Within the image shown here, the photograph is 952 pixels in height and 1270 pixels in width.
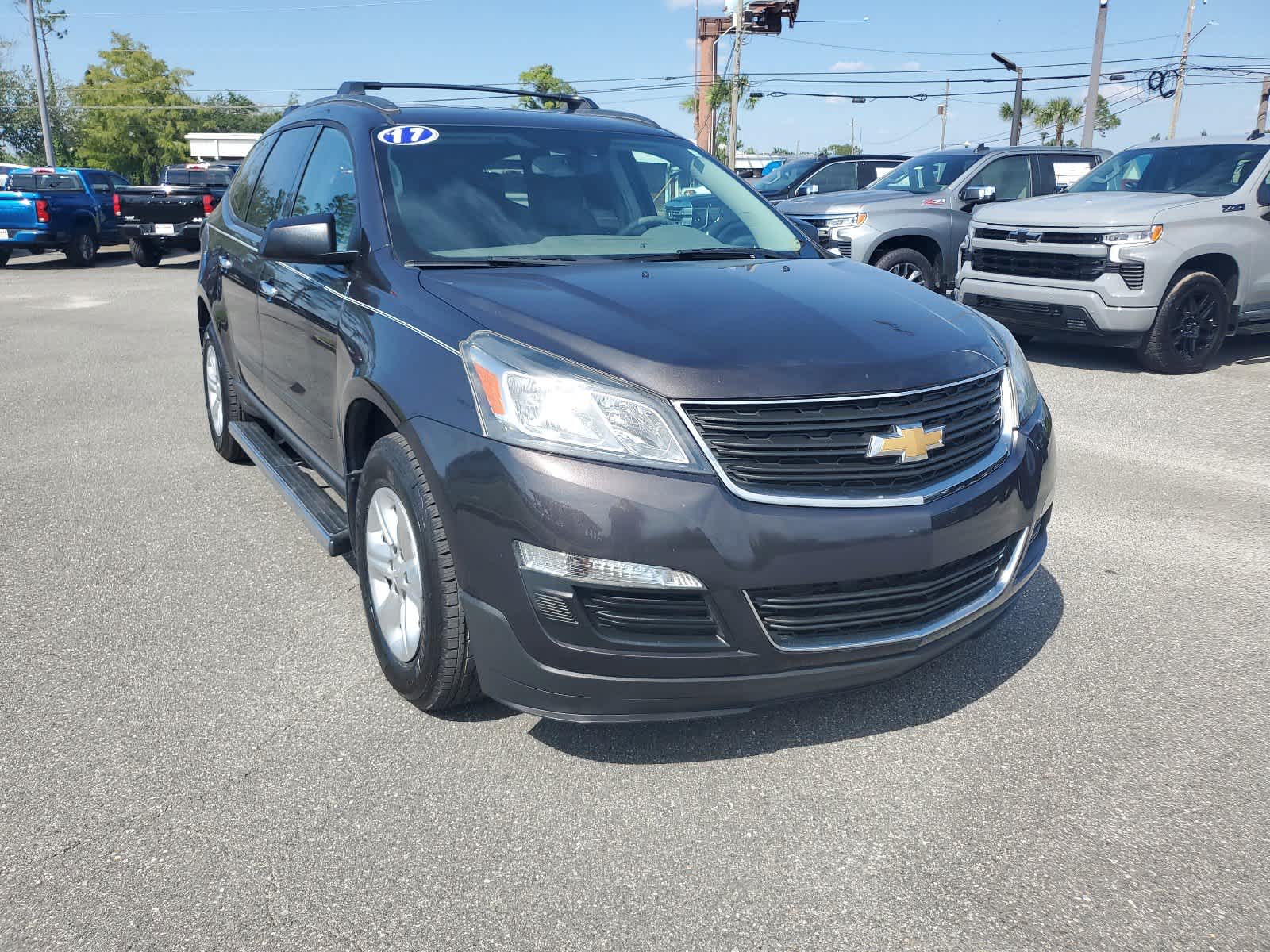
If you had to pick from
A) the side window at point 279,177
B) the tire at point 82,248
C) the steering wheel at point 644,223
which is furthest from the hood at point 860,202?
the tire at point 82,248

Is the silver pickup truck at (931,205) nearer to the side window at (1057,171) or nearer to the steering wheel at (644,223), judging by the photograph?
the side window at (1057,171)

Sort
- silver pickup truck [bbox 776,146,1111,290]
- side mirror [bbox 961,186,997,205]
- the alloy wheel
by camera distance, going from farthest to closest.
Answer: silver pickup truck [bbox 776,146,1111,290], side mirror [bbox 961,186,997,205], the alloy wheel

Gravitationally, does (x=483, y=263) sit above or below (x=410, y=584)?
above

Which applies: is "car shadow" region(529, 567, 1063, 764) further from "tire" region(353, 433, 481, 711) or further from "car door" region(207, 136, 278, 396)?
"car door" region(207, 136, 278, 396)

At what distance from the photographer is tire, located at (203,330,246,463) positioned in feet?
17.9

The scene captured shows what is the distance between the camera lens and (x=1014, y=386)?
10.3 feet

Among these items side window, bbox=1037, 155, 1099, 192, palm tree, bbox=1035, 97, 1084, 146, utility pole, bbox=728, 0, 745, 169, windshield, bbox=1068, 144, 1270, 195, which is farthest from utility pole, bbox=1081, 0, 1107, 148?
palm tree, bbox=1035, 97, 1084, 146

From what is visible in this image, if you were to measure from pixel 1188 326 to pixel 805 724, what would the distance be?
716cm

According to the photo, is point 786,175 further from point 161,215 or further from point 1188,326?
point 161,215

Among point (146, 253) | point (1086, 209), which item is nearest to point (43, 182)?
point (146, 253)

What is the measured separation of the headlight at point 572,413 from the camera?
2482 millimetres

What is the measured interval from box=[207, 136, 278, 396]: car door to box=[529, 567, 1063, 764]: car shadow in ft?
8.40

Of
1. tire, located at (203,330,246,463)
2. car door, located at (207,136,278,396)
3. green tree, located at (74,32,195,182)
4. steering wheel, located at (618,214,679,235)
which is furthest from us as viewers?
green tree, located at (74,32,195,182)

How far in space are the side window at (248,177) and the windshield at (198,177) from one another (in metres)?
19.1
